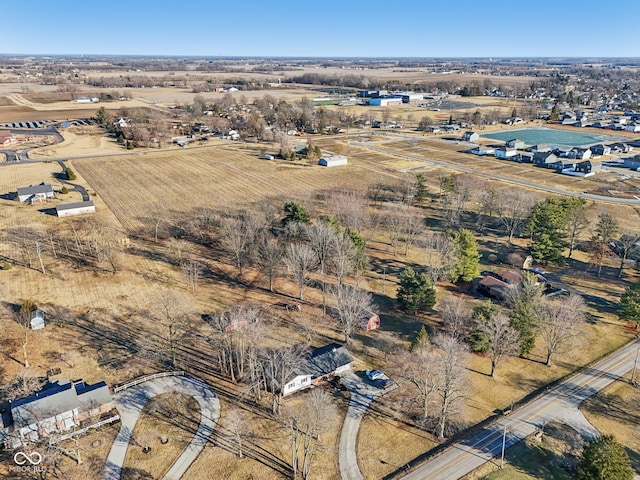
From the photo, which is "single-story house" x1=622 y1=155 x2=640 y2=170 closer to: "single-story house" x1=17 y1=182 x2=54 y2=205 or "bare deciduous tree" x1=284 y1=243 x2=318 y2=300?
"bare deciduous tree" x1=284 y1=243 x2=318 y2=300

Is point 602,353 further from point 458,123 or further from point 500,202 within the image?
point 458,123

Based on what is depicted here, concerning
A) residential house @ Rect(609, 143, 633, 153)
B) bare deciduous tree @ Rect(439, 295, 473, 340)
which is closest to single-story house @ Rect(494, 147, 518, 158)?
residential house @ Rect(609, 143, 633, 153)

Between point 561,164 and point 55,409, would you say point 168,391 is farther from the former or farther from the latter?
point 561,164

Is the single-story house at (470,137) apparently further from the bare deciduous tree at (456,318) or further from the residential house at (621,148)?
the bare deciduous tree at (456,318)

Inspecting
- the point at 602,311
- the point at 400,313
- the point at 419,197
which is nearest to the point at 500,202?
the point at 419,197

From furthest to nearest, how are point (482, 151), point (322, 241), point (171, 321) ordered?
point (482, 151) < point (322, 241) < point (171, 321)

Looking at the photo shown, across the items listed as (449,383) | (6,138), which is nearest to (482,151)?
(449,383)
